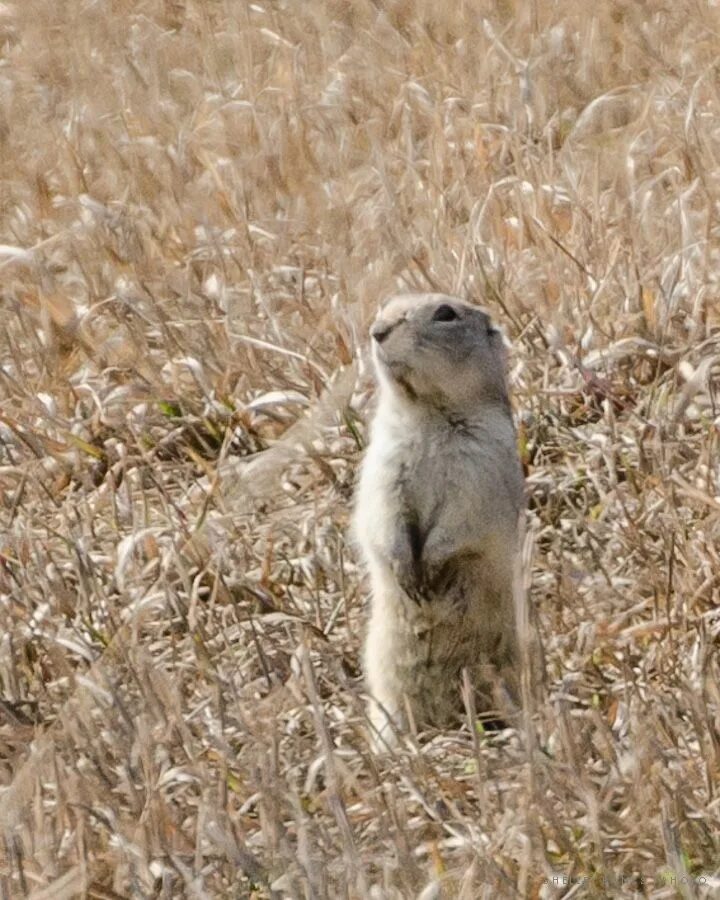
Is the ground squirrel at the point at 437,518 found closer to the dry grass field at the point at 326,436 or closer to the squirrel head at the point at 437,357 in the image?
the squirrel head at the point at 437,357

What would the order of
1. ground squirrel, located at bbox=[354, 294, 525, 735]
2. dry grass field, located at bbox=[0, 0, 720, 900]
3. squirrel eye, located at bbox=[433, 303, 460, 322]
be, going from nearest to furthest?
dry grass field, located at bbox=[0, 0, 720, 900]
ground squirrel, located at bbox=[354, 294, 525, 735]
squirrel eye, located at bbox=[433, 303, 460, 322]

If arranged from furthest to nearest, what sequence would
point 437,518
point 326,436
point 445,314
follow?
point 326,436 < point 445,314 < point 437,518

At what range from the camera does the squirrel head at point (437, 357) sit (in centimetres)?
464

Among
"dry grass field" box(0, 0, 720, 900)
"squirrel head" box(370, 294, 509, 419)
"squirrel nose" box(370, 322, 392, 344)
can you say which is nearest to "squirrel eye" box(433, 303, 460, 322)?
"squirrel head" box(370, 294, 509, 419)

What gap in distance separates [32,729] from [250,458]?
1.52 metres

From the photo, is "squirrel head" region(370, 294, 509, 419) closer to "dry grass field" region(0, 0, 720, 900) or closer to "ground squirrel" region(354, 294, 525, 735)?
"ground squirrel" region(354, 294, 525, 735)

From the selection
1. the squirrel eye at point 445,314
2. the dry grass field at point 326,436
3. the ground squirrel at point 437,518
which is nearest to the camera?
the dry grass field at point 326,436

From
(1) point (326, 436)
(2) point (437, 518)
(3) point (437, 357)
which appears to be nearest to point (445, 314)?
(3) point (437, 357)

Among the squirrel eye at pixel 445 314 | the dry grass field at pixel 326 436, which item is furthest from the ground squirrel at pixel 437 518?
the dry grass field at pixel 326 436

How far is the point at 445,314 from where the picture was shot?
15.6 ft

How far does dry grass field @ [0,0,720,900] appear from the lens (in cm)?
359

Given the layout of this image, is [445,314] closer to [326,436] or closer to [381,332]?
[381,332]

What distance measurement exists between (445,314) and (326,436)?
111cm

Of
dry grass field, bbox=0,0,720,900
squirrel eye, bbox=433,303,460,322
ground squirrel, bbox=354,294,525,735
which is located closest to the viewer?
dry grass field, bbox=0,0,720,900
